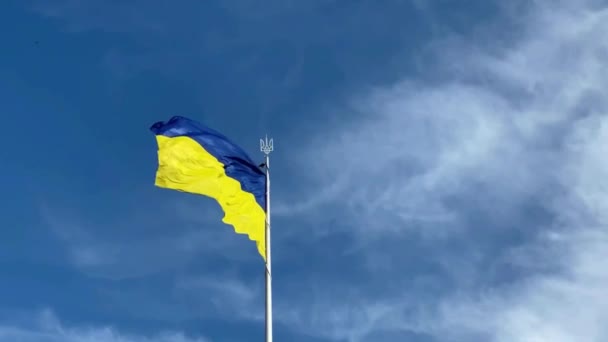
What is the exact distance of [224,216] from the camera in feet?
93.9

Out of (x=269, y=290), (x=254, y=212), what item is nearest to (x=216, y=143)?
→ (x=254, y=212)

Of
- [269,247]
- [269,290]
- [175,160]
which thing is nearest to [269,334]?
[269,290]

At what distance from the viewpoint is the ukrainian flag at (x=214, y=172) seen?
2869 cm

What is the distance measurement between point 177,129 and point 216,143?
62.2 inches

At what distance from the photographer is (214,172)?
29.5m

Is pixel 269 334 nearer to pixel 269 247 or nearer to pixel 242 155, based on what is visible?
pixel 269 247

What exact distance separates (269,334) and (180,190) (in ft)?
21.9

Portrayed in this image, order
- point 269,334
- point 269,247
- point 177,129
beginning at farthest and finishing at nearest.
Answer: point 177,129 → point 269,247 → point 269,334

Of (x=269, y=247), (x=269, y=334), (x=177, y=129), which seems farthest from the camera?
(x=177, y=129)

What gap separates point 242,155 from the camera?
101 ft

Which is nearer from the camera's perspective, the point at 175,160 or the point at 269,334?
the point at 269,334

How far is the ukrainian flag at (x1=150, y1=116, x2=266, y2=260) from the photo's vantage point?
1129 inches

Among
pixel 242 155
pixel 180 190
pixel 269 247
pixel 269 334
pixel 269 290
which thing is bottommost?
pixel 269 334

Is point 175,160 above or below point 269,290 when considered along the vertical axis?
above
